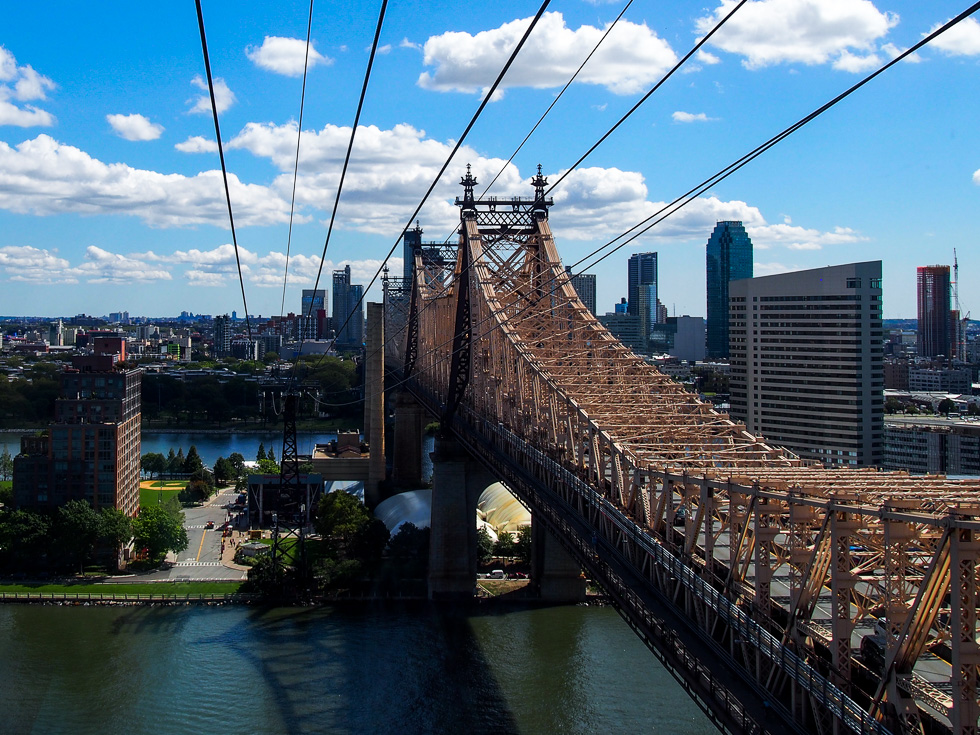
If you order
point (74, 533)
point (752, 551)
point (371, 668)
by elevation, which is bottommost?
point (371, 668)

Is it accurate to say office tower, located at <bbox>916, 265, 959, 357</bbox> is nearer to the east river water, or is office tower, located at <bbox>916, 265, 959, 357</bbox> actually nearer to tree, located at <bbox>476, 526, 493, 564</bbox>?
tree, located at <bbox>476, 526, 493, 564</bbox>

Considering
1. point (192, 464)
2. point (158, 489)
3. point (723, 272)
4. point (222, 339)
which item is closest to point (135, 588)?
point (158, 489)

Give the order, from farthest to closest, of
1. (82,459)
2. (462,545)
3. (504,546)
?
(82,459) < (504,546) < (462,545)

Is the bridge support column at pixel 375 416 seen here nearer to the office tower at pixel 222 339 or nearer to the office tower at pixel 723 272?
the office tower at pixel 723 272

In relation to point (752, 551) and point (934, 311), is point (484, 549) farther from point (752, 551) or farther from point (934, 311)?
point (934, 311)

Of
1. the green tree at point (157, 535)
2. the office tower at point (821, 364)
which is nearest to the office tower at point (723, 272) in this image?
the office tower at point (821, 364)

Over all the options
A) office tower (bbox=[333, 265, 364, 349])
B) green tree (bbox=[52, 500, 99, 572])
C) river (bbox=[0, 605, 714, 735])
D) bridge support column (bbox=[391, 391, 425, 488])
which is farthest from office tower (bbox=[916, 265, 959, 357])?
office tower (bbox=[333, 265, 364, 349])
